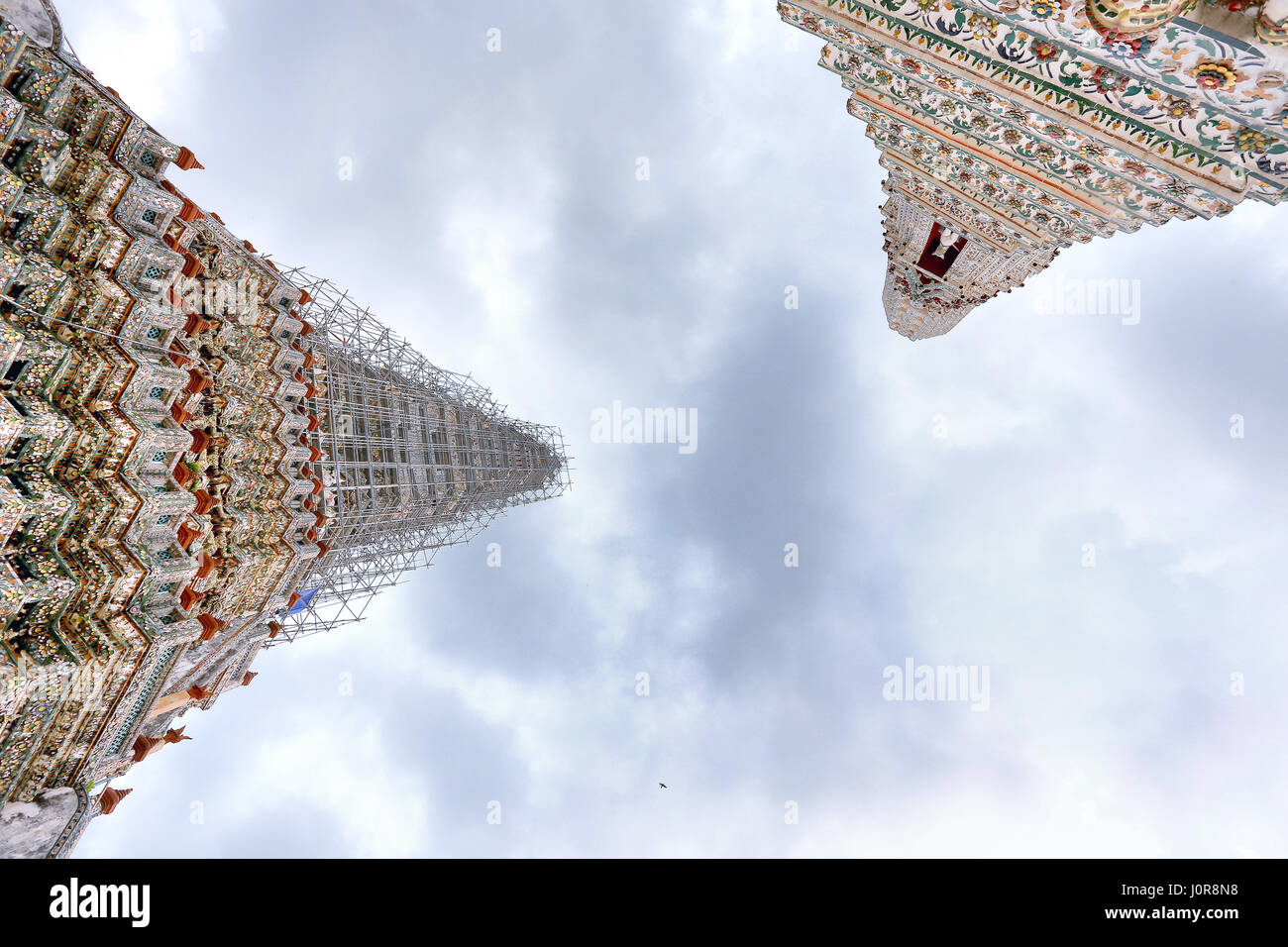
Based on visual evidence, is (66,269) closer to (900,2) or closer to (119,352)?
(119,352)

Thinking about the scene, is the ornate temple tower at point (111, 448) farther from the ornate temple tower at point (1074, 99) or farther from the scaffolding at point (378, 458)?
the ornate temple tower at point (1074, 99)

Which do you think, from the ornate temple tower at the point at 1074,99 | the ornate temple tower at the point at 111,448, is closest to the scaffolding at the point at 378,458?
the ornate temple tower at the point at 111,448

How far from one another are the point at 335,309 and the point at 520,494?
104 feet

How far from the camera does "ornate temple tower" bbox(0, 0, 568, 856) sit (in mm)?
9750

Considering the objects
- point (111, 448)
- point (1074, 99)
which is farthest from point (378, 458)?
point (1074, 99)

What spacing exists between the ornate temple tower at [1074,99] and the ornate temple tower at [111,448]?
17.9m

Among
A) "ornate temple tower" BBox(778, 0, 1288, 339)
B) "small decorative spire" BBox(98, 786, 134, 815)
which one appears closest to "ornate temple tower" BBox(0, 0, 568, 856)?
"small decorative spire" BBox(98, 786, 134, 815)

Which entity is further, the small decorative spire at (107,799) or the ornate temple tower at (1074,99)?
the small decorative spire at (107,799)

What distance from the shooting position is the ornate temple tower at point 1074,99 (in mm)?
6734

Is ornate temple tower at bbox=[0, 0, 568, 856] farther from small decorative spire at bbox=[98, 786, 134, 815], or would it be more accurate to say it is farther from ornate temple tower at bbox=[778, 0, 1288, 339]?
ornate temple tower at bbox=[778, 0, 1288, 339]

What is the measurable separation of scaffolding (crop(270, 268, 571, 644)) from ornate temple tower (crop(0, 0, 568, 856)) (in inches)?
175

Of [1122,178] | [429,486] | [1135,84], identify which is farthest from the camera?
[429,486]
